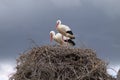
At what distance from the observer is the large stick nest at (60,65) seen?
40.4 feet

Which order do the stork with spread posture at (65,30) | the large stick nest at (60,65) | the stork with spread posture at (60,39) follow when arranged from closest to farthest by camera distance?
the large stick nest at (60,65)
the stork with spread posture at (60,39)
the stork with spread posture at (65,30)

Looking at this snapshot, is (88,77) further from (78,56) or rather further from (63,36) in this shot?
(63,36)

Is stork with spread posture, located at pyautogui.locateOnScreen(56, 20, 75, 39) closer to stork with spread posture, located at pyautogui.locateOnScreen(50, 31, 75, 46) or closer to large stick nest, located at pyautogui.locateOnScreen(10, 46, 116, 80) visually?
stork with spread posture, located at pyautogui.locateOnScreen(50, 31, 75, 46)

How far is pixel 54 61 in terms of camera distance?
489 inches

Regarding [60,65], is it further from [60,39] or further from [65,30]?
[65,30]

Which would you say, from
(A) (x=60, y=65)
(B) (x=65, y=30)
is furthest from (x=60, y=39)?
(A) (x=60, y=65)

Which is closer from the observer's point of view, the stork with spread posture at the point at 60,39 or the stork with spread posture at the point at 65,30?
the stork with spread posture at the point at 60,39

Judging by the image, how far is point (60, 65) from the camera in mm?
12336

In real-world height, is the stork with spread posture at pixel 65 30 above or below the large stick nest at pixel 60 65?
above

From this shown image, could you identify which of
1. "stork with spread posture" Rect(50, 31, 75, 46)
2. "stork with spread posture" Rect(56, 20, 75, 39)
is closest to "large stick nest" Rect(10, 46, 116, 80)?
"stork with spread posture" Rect(50, 31, 75, 46)

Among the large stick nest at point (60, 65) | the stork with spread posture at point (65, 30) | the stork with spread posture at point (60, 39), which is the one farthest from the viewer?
the stork with spread posture at point (65, 30)

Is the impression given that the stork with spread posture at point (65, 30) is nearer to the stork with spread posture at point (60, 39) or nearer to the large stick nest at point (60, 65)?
the stork with spread posture at point (60, 39)

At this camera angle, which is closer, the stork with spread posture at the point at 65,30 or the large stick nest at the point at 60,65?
the large stick nest at the point at 60,65

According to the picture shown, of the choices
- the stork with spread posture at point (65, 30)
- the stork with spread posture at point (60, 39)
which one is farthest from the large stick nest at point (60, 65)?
the stork with spread posture at point (65, 30)
